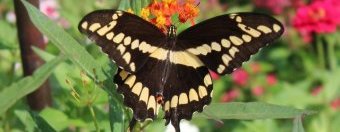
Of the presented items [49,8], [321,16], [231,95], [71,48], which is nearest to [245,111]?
[71,48]

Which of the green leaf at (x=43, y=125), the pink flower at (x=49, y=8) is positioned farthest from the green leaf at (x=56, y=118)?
the pink flower at (x=49, y=8)

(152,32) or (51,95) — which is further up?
(152,32)

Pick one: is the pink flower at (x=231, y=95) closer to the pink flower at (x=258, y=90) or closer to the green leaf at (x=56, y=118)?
the pink flower at (x=258, y=90)

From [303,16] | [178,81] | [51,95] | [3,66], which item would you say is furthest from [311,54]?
[178,81]

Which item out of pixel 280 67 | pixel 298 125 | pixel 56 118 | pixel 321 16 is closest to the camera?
pixel 298 125

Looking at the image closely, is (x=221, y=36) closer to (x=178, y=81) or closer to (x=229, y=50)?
(x=229, y=50)

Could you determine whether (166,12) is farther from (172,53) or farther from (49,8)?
(49,8)
